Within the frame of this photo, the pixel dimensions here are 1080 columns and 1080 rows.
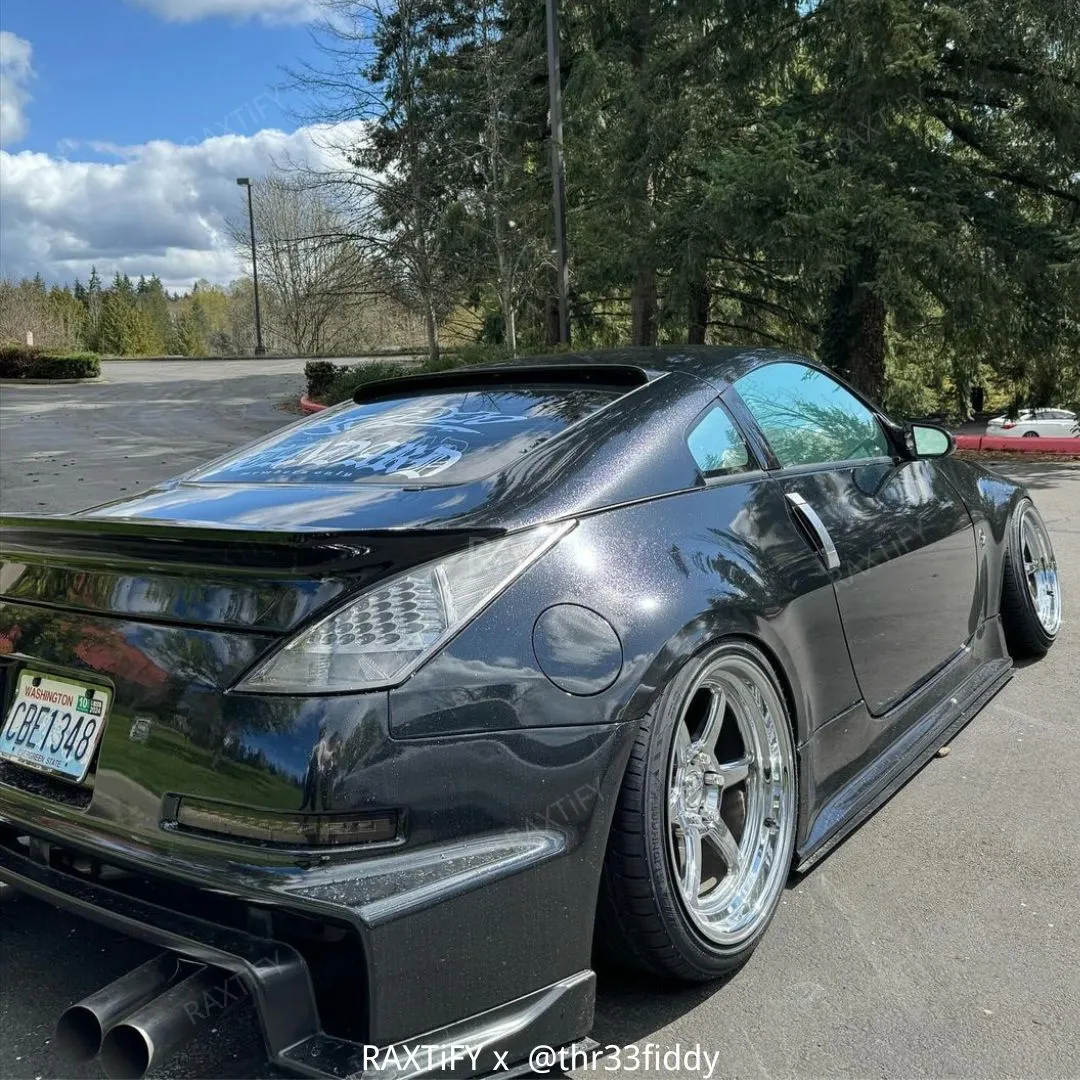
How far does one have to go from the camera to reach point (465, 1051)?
1.78 metres

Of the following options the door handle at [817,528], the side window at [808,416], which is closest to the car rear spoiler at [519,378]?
the side window at [808,416]

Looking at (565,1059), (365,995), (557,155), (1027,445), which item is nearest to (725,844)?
(565,1059)

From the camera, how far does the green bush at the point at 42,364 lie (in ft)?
107

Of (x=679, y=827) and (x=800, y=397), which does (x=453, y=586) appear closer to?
(x=679, y=827)

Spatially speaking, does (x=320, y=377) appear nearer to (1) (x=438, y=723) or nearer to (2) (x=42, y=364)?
(2) (x=42, y=364)

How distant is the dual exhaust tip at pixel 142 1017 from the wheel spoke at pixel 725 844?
1.11 metres

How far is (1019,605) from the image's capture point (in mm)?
4410

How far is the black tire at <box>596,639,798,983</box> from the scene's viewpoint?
6.75 ft

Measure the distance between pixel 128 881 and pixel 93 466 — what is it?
40.8 feet

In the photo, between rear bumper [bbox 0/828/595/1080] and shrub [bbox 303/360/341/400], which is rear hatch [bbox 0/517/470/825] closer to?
rear bumper [bbox 0/828/595/1080]

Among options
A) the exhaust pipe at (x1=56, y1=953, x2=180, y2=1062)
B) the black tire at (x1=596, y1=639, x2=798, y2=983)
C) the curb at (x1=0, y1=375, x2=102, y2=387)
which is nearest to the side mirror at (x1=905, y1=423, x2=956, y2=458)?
the black tire at (x1=596, y1=639, x2=798, y2=983)

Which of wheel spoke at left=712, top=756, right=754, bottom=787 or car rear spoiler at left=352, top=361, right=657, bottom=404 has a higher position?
car rear spoiler at left=352, top=361, right=657, bottom=404

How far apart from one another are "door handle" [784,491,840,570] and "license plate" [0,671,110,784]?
1.82m

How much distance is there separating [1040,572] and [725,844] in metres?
2.97
